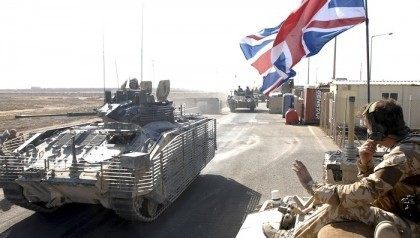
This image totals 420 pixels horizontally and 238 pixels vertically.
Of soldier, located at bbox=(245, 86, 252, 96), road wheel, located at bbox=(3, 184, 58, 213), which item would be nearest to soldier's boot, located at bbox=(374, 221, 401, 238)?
road wheel, located at bbox=(3, 184, 58, 213)

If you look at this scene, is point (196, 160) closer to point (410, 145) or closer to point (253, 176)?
point (253, 176)

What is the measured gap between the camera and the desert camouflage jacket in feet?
9.78

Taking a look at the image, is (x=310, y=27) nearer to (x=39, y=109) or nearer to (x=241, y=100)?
(x=241, y=100)

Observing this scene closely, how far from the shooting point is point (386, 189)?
2965 mm

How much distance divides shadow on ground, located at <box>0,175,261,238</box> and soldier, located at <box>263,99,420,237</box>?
4.65 metres

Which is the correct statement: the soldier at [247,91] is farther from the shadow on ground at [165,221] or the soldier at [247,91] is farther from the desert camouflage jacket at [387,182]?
the desert camouflage jacket at [387,182]

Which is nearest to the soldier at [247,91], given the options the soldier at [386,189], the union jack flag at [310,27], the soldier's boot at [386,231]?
the union jack flag at [310,27]

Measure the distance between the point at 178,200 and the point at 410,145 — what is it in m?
7.43

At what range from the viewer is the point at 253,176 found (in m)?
12.5

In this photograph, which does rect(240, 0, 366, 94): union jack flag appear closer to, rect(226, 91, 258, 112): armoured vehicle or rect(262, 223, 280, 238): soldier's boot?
rect(262, 223, 280, 238): soldier's boot

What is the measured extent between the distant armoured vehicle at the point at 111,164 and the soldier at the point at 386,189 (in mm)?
4534

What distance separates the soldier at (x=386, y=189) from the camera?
3.00 metres

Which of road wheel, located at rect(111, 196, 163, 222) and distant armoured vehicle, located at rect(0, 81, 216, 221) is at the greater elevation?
distant armoured vehicle, located at rect(0, 81, 216, 221)

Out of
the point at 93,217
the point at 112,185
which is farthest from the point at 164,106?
the point at 112,185
